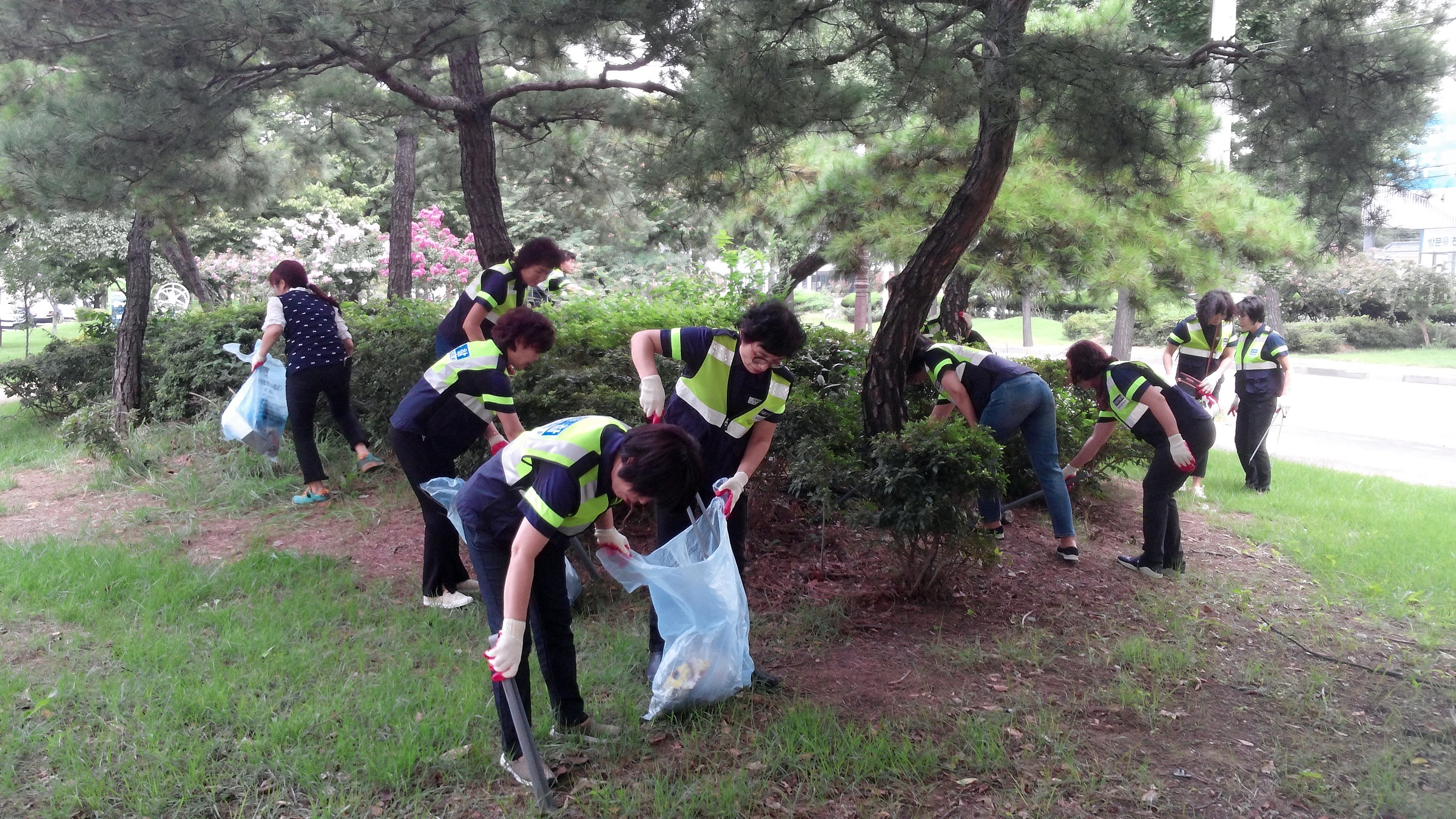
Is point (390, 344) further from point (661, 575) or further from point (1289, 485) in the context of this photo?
point (1289, 485)

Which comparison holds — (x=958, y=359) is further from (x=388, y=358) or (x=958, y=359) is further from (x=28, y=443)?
(x=28, y=443)

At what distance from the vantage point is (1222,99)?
4504 millimetres

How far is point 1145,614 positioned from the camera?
420cm

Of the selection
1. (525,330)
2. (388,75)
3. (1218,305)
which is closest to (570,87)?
(388,75)

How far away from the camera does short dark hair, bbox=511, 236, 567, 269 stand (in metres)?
4.84

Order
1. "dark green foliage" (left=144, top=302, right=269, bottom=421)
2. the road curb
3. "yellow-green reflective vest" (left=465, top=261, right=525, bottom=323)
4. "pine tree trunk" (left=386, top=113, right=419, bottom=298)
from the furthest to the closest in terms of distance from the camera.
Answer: the road curb, "pine tree trunk" (left=386, top=113, right=419, bottom=298), "dark green foliage" (left=144, top=302, right=269, bottom=421), "yellow-green reflective vest" (left=465, top=261, right=525, bottom=323)

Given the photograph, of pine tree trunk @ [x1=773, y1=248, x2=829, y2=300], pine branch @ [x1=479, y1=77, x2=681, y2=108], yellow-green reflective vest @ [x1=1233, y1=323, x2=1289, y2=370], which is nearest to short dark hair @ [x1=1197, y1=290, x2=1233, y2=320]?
yellow-green reflective vest @ [x1=1233, y1=323, x2=1289, y2=370]

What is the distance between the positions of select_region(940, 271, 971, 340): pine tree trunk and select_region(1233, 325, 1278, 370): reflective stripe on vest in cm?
192

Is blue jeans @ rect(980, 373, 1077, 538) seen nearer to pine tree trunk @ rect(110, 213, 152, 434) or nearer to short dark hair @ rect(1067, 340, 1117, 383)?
short dark hair @ rect(1067, 340, 1117, 383)

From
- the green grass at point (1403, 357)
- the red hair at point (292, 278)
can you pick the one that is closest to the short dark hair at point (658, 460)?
the red hair at point (292, 278)

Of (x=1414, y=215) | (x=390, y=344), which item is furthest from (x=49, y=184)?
(x=1414, y=215)

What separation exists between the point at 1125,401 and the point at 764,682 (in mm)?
2387

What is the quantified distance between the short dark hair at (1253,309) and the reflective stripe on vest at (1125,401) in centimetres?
267

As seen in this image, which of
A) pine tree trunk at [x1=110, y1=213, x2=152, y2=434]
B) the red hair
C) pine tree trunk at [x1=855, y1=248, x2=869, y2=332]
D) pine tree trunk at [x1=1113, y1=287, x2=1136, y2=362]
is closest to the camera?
the red hair
